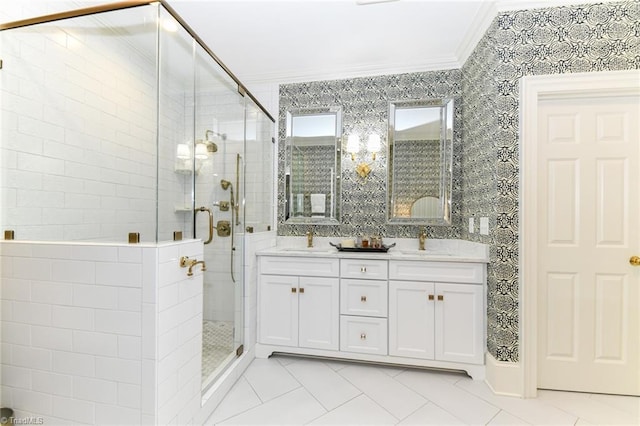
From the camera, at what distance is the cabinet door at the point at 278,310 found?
7.82 feet

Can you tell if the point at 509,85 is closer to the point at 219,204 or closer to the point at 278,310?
the point at 219,204

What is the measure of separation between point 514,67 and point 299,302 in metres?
2.37

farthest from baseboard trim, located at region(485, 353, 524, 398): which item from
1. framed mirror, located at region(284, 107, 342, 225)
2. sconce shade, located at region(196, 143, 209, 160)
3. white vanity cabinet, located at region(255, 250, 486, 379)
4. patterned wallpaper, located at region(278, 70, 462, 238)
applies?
sconce shade, located at region(196, 143, 209, 160)

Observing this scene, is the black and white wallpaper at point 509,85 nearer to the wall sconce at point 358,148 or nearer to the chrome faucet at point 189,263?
the wall sconce at point 358,148

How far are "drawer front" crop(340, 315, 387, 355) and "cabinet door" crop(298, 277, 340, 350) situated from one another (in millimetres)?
66

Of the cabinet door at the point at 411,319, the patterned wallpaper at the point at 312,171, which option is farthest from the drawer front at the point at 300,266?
the patterned wallpaper at the point at 312,171

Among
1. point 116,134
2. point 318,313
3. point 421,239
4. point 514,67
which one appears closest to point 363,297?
point 318,313

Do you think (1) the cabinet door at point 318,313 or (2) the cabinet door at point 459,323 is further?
(1) the cabinet door at point 318,313

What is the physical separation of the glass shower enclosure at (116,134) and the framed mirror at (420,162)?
161cm

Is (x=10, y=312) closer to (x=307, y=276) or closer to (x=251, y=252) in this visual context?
(x=251, y=252)

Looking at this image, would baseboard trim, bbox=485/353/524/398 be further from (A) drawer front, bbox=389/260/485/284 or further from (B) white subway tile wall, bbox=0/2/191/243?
(B) white subway tile wall, bbox=0/2/191/243

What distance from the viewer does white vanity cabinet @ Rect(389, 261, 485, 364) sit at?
2.12 m

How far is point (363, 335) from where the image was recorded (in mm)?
2275

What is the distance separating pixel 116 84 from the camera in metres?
2.00
